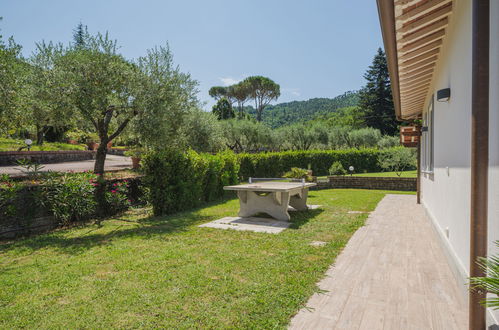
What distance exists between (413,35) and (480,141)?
250 cm

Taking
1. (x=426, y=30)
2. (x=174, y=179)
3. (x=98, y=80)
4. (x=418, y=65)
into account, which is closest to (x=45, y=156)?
(x=98, y=80)

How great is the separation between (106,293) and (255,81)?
53.2 m

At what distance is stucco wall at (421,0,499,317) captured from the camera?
6.84 ft

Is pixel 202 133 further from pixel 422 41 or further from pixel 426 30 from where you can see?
pixel 426 30

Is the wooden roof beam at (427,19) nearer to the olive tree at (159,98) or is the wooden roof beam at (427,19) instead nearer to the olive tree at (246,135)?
the olive tree at (159,98)

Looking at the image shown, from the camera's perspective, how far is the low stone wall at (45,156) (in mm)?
18016

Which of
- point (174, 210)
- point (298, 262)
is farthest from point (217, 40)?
point (298, 262)

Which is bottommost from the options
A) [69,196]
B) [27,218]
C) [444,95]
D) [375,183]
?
[375,183]

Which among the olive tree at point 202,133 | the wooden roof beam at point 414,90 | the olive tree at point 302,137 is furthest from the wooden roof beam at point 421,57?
the olive tree at point 302,137

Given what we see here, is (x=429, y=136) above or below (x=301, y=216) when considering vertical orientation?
above

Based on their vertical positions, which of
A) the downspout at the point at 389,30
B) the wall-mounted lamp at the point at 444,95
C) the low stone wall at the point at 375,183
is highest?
the downspout at the point at 389,30

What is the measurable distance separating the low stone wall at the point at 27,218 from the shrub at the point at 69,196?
5.5 inches

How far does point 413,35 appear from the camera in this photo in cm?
398

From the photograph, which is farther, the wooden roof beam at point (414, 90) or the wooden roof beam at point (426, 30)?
the wooden roof beam at point (414, 90)
